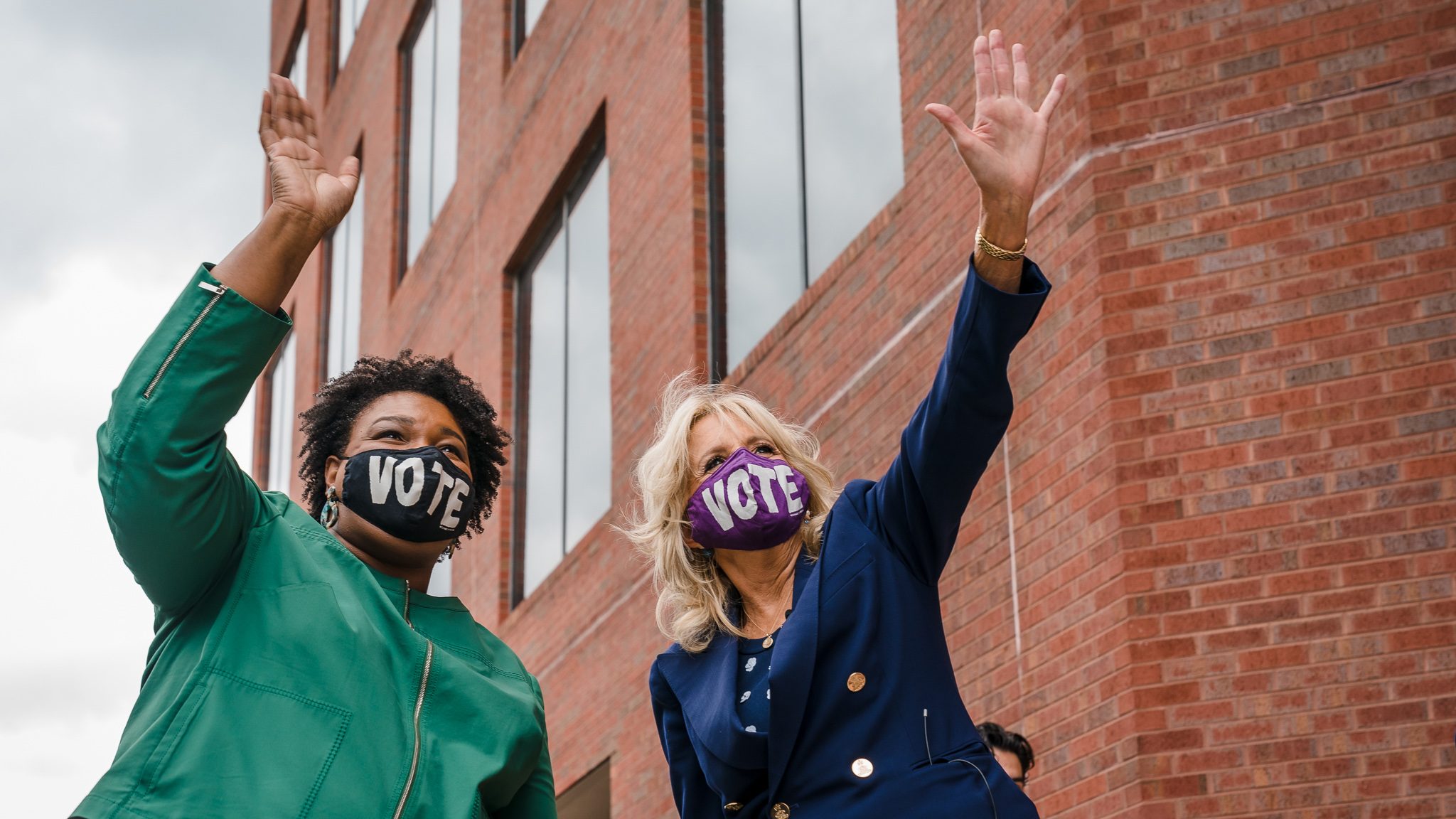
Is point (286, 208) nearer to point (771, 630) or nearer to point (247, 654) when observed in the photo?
point (247, 654)

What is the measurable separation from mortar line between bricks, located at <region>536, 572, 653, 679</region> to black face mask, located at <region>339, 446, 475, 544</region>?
7539mm

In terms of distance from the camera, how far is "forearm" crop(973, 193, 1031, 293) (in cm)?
334

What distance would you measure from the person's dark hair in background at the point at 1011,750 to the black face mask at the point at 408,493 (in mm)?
3338

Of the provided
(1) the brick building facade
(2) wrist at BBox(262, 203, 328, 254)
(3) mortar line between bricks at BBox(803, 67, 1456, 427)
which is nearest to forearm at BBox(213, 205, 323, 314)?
(2) wrist at BBox(262, 203, 328, 254)

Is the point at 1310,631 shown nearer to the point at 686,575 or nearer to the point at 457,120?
the point at 686,575

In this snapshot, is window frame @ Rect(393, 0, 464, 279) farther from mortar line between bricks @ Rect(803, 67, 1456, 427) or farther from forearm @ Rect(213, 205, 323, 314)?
forearm @ Rect(213, 205, 323, 314)

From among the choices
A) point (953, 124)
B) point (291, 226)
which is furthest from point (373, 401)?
point (953, 124)

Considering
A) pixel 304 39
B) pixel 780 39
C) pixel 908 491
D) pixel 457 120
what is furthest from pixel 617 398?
pixel 304 39

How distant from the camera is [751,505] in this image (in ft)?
12.5

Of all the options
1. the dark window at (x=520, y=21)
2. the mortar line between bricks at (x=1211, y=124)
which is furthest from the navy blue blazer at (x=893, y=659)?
the dark window at (x=520, y=21)

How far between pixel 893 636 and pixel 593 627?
927 cm

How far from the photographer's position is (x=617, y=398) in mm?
12453

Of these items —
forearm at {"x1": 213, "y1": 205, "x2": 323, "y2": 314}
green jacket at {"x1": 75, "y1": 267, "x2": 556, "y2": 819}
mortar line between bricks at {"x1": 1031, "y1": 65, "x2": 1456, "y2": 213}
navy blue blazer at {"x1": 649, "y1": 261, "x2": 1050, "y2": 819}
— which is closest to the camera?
green jacket at {"x1": 75, "y1": 267, "x2": 556, "y2": 819}

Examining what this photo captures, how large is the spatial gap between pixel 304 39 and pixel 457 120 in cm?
1038
